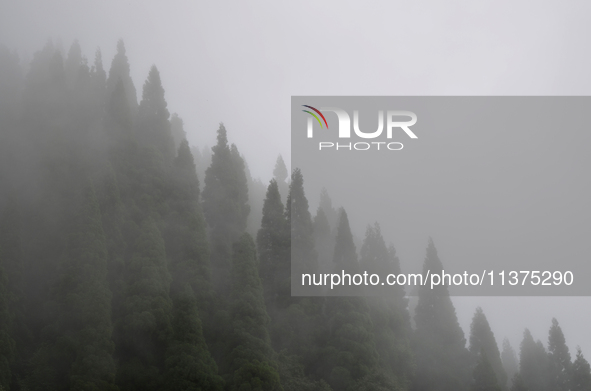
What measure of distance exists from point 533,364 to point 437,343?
1852 cm

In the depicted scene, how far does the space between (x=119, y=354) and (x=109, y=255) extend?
7.21m

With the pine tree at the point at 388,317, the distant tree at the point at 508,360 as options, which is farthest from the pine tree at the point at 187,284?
the distant tree at the point at 508,360

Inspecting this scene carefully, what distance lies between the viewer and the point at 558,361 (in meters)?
47.3

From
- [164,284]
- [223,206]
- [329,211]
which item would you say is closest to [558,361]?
[329,211]

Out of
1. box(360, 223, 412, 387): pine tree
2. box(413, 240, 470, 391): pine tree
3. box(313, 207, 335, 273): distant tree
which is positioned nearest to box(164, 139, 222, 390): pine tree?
box(313, 207, 335, 273): distant tree

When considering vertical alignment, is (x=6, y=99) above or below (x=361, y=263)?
above

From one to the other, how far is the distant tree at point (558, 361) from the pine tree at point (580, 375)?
955mm

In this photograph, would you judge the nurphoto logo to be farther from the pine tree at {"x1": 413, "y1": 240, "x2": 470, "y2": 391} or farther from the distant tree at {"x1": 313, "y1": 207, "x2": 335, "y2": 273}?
the pine tree at {"x1": 413, "y1": 240, "x2": 470, "y2": 391}

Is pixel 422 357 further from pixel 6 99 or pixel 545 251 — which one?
pixel 6 99

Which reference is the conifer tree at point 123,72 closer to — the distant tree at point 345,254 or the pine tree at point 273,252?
the pine tree at point 273,252

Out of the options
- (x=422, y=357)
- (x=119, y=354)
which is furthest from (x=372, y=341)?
(x=119, y=354)

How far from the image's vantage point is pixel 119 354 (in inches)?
1080

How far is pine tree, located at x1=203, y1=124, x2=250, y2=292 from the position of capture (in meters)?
36.5

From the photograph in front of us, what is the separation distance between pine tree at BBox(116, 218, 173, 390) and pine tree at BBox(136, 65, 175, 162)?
49.1 feet
